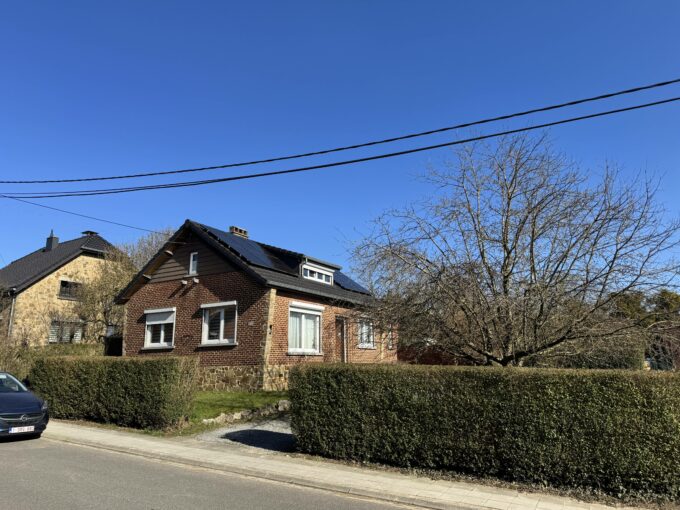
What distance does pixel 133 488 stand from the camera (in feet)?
23.3

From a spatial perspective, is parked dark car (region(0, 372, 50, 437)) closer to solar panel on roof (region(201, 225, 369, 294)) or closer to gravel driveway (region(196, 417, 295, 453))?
gravel driveway (region(196, 417, 295, 453))

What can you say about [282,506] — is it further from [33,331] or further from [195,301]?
[33,331]

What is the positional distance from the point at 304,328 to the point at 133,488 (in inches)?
483

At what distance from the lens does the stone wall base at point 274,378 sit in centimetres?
1678

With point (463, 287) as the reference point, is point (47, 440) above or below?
below

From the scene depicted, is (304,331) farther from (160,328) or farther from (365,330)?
(365,330)

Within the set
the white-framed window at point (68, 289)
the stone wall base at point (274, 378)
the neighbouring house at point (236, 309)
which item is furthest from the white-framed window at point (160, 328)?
the white-framed window at point (68, 289)

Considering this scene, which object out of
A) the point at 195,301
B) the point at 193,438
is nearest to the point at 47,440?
the point at 193,438

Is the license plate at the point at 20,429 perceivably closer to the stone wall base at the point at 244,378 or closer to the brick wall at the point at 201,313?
the stone wall base at the point at 244,378

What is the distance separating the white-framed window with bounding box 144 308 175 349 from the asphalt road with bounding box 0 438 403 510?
10.9 m

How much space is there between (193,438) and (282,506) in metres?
5.14

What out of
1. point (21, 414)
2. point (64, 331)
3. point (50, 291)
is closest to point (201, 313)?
point (21, 414)

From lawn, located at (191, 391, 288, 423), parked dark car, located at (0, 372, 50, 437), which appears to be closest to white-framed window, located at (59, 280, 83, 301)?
lawn, located at (191, 391, 288, 423)

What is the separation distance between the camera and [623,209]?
29.9 feet
